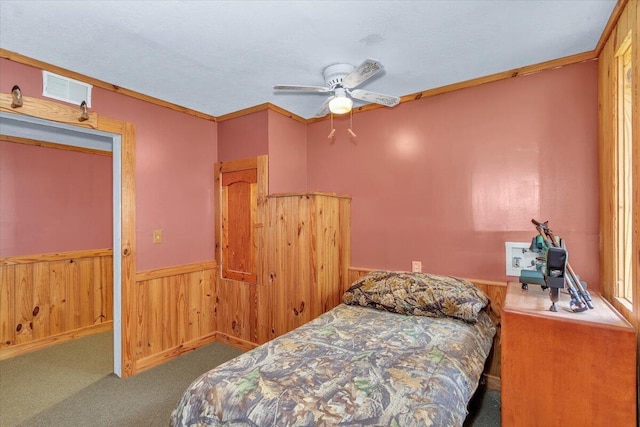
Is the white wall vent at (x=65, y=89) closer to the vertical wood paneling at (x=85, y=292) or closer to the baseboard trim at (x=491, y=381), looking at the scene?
the vertical wood paneling at (x=85, y=292)

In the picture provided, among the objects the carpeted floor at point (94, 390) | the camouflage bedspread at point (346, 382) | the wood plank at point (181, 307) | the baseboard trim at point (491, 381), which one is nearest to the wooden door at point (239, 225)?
the wood plank at point (181, 307)

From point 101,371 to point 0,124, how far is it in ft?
8.72

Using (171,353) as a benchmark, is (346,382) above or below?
above

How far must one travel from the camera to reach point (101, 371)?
111 inches

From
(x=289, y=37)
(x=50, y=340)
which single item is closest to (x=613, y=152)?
(x=289, y=37)

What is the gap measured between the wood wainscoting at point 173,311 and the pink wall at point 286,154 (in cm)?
121

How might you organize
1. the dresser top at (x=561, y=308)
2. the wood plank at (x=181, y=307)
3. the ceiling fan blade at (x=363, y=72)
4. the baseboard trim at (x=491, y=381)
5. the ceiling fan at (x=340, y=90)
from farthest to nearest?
the wood plank at (x=181, y=307)
the baseboard trim at (x=491, y=381)
the ceiling fan at (x=340, y=90)
the ceiling fan blade at (x=363, y=72)
the dresser top at (x=561, y=308)

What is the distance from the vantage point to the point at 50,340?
135 inches

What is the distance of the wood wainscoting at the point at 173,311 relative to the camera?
2.84m

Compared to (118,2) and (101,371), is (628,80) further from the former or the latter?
(101,371)

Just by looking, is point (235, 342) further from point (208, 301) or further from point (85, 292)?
point (85, 292)

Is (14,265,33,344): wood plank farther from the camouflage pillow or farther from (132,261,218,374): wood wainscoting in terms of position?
the camouflage pillow

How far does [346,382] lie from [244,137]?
263 centimetres

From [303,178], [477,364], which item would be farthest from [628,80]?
[303,178]
